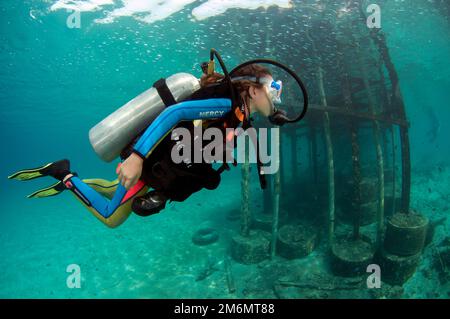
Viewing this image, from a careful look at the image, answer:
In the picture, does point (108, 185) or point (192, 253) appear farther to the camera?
point (192, 253)

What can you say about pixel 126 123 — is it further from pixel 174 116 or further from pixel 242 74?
pixel 242 74

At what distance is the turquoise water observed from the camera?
9445 millimetres

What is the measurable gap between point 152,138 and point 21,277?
13.3 meters

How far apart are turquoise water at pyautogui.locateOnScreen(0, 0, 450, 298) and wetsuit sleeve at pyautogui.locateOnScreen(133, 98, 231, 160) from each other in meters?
7.11

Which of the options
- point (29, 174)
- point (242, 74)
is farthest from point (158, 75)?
point (242, 74)

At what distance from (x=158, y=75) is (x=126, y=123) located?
23029mm

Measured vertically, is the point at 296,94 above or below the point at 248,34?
below

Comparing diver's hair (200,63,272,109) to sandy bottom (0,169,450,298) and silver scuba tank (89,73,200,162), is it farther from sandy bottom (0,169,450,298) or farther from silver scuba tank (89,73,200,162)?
sandy bottom (0,169,450,298)

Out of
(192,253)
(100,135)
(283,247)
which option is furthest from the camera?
(192,253)

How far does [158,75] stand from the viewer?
2397cm

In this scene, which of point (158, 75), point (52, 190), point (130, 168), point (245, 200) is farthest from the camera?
point (158, 75)

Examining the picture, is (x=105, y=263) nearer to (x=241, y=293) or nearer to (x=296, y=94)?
(x=241, y=293)

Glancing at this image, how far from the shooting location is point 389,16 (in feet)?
48.8

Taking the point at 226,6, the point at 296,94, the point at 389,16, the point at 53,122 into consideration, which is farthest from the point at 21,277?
the point at 53,122
